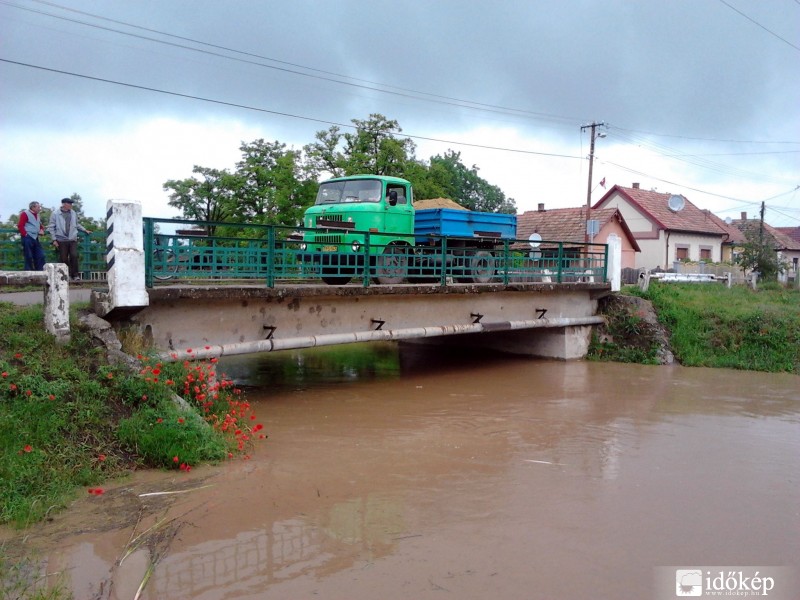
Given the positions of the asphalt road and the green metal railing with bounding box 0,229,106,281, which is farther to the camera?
the green metal railing with bounding box 0,229,106,281

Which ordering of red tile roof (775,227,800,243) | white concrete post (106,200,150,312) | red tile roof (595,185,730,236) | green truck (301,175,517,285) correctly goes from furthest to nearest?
red tile roof (775,227,800,243) → red tile roof (595,185,730,236) → green truck (301,175,517,285) → white concrete post (106,200,150,312)

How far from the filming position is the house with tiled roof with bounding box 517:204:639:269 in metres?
33.6

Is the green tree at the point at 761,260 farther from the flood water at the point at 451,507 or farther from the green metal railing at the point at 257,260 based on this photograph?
the flood water at the point at 451,507

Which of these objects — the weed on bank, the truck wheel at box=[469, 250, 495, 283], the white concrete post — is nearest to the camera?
the weed on bank

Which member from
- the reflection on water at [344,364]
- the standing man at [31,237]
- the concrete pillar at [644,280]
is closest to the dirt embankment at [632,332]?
the concrete pillar at [644,280]

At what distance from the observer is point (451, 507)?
6.17 meters

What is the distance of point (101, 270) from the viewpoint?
11.6 metres

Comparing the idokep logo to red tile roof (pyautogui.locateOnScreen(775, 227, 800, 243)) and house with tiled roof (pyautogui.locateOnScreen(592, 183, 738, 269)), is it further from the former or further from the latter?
red tile roof (pyautogui.locateOnScreen(775, 227, 800, 243))

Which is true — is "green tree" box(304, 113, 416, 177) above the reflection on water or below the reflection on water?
above

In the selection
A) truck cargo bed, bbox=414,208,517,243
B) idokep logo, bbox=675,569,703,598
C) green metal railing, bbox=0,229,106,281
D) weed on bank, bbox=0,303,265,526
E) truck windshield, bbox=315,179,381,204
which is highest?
truck windshield, bbox=315,179,381,204

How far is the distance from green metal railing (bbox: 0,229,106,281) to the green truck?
366 centimetres

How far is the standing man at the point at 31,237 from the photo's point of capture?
410 inches

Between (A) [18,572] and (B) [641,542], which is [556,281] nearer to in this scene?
(B) [641,542]

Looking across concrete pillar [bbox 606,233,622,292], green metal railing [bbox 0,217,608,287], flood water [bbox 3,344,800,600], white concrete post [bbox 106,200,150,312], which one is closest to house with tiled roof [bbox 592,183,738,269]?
concrete pillar [bbox 606,233,622,292]
